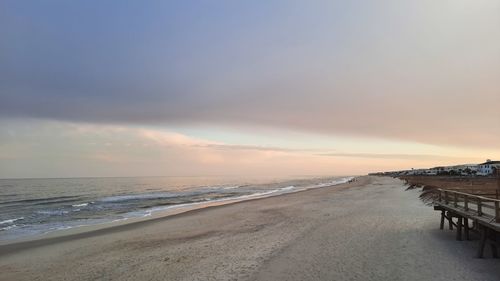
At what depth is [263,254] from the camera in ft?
42.7

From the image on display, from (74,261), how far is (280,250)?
697 cm

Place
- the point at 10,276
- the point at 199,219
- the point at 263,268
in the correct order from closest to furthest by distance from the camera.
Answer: the point at 263,268 < the point at 10,276 < the point at 199,219

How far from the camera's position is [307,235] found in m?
16.5

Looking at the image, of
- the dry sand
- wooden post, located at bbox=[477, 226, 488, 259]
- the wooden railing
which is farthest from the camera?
wooden post, located at bbox=[477, 226, 488, 259]

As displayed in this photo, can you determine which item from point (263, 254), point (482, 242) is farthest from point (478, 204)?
point (263, 254)

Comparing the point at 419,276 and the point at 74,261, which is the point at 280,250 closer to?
the point at 419,276

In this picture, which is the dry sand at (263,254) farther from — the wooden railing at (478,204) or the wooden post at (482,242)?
the wooden railing at (478,204)

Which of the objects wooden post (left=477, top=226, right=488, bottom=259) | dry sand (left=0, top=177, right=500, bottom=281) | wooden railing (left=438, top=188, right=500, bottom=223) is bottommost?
dry sand (left=0, top=177, right=500, bottom=281)

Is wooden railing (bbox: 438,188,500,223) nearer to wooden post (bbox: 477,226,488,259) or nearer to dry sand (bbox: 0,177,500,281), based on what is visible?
wooden post (bbox: 477,226,488,259)

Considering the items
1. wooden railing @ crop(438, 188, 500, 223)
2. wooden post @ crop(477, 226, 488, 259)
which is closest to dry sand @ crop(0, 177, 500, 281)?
wooden post @ crop(477, 226, 488, 259)

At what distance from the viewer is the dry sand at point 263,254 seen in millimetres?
10719

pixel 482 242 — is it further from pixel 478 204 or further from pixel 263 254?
pixel 263 254

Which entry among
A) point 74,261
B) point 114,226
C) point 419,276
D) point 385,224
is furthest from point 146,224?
point 419,276

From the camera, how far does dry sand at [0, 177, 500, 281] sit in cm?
1072
